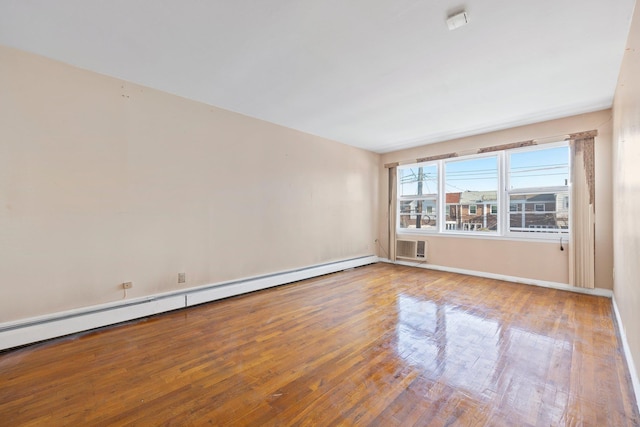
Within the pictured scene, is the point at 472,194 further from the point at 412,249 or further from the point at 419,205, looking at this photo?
the point at 412,249

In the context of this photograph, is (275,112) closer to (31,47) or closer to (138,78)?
(138,78)

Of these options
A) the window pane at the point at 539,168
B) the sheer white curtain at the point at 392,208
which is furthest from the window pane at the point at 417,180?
the window pane at the point at 539,168

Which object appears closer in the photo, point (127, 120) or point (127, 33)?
point (127, 33)

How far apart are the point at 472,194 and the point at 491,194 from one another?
1.04 ft

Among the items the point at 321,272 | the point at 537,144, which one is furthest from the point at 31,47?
the point at 537,144

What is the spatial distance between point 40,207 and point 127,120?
3.84ft

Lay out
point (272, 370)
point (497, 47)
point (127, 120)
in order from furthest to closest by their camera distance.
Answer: point (127, 120) → point (497, 47) → point (272, 370)

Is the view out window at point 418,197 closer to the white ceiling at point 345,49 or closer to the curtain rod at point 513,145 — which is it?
the curtain rod at point 513,145

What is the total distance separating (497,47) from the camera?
2322 mm

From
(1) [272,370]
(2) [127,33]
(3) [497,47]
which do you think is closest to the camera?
(1) [272,370]

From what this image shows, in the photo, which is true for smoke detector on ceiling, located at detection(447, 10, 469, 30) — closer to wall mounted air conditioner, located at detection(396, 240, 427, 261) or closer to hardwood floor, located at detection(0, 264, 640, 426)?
hardwood floor, located at detection(0, 264, 640, 426)

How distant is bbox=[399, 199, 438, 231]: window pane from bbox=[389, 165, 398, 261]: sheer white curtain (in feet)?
0.78

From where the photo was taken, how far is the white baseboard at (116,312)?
7.60 feet

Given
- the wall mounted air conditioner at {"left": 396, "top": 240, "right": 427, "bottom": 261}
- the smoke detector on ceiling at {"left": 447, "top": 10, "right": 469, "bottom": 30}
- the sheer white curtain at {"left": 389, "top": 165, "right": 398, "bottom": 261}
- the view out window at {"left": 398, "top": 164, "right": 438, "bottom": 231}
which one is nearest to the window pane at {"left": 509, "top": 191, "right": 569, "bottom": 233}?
the view out window at {"left": 398, "top": 164, "right": 438, "bottom": 231}
